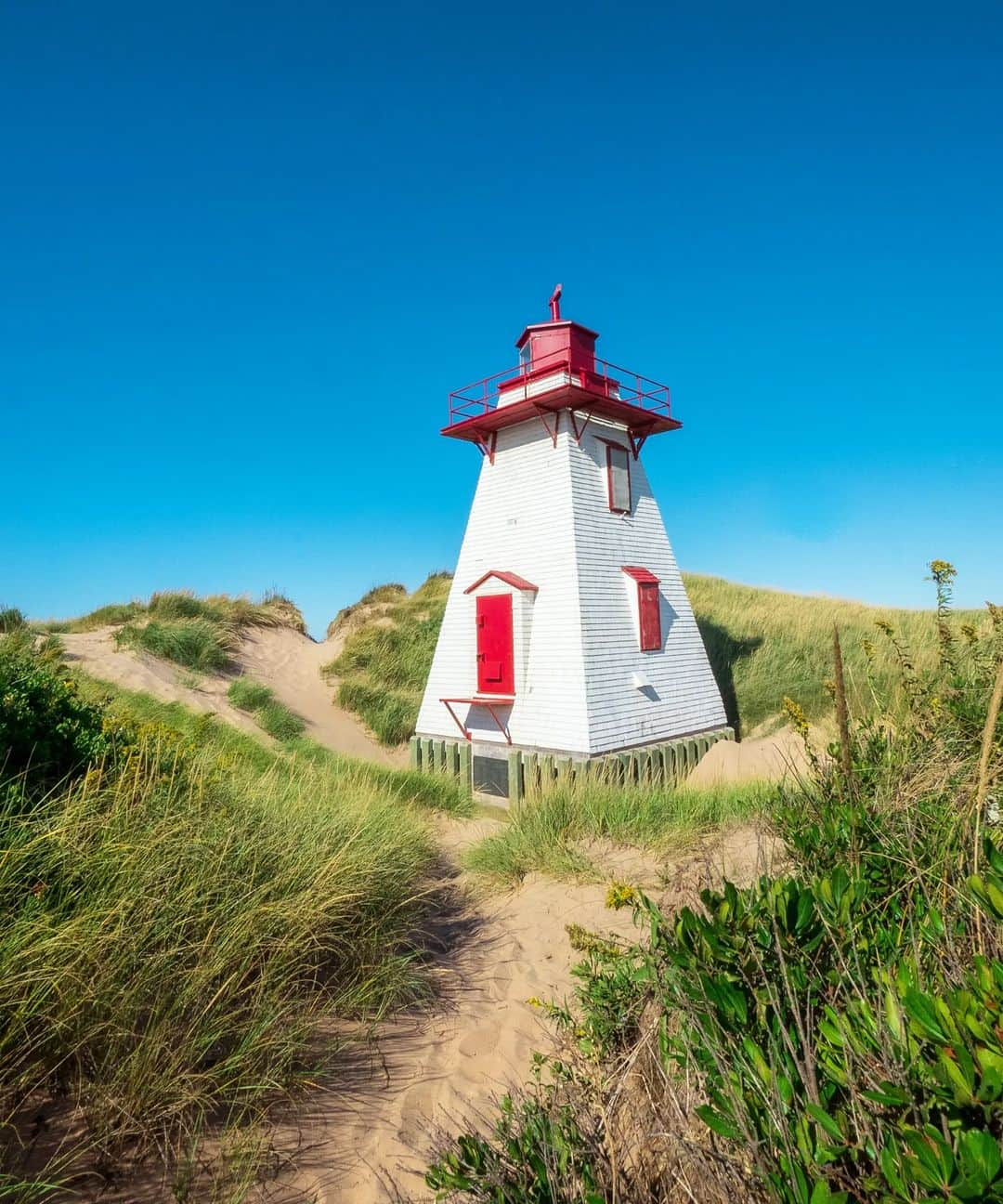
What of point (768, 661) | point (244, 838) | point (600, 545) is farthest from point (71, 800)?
point (768, 661)

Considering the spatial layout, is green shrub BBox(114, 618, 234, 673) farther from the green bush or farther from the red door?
the green bush

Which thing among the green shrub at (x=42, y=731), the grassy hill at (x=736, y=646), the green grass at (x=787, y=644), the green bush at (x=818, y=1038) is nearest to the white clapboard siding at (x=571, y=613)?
the green grass at (x=787, y=644)

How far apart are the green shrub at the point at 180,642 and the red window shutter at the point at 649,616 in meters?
12.5

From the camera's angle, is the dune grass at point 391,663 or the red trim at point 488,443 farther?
the dune grass at point 391,663

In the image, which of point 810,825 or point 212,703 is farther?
point 212,703

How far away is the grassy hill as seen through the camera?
17500 mm

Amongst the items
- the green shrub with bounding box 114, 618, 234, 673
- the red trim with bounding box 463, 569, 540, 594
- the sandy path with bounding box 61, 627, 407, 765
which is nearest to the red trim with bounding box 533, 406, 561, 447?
the red trim with bounding box 463, 569, 540, 594

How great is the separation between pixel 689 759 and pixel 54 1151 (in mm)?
12648

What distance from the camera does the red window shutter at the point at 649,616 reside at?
1395 centimetres

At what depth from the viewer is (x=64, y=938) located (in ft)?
11.2

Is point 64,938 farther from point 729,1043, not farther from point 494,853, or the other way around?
point 494,853

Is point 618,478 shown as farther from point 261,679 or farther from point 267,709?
point 261,679

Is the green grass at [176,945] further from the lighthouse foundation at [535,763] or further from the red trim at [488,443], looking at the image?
the red trim at [488,443]

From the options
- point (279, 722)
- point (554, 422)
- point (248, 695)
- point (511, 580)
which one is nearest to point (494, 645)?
point (511, 580)
